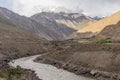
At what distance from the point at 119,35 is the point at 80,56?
99285 mm

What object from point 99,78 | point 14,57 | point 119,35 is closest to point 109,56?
point 99,78

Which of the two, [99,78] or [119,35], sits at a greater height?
[119,35]

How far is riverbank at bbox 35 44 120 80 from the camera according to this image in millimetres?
73506

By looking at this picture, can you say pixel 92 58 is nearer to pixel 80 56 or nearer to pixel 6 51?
pixel 80 56

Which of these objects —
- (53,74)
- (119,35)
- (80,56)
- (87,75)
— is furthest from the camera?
(119,35)

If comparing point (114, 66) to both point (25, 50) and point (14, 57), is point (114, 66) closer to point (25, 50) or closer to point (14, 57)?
point (14, 57)

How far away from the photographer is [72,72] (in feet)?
284

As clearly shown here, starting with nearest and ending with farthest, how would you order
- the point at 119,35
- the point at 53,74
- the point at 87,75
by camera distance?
1. the point at 87,75
2. the point at 53,74
3. the point at 119,35

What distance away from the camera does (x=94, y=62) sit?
83125mm

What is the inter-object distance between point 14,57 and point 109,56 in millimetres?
60513

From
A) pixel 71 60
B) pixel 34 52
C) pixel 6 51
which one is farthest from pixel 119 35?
pixel 71 60

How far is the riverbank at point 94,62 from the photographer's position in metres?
73.5

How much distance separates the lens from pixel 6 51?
460 ft

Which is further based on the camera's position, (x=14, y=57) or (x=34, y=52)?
(x=34, y=52)
